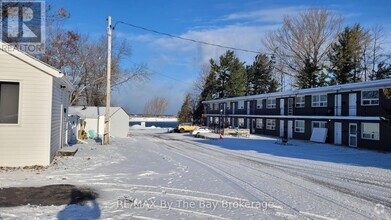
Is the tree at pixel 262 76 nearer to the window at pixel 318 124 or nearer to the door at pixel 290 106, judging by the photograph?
the door at pixel 290 106

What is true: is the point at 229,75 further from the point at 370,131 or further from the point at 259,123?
the point at 370,131

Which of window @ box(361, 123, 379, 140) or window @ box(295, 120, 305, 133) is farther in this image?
window @ box(295, 120, 305, 133)

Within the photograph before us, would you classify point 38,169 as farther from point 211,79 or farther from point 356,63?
point 211,79

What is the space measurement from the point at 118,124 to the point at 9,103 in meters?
29.6

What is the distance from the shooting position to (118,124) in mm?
41312

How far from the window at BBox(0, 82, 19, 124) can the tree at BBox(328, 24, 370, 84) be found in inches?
1671

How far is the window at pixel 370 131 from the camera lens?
2563 cm

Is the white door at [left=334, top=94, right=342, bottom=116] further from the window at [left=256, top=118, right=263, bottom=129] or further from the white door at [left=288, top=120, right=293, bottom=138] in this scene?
the window at [left=256, top=118, right=263, bottom=129]

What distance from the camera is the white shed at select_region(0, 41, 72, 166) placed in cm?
1187

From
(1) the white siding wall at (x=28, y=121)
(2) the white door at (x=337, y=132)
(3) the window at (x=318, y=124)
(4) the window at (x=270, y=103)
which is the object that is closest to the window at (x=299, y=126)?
(3) the window at (x=318, y=124)

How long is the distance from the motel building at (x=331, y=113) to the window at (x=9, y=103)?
16.3 m

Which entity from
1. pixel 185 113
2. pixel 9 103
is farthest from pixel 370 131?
pixel 185 113

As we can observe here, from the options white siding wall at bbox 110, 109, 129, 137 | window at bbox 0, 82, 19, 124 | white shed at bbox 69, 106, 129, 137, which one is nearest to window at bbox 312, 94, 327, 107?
white shed at bbox 69, 106, 129, 137

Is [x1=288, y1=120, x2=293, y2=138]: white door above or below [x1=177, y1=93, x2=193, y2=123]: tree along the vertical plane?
below
